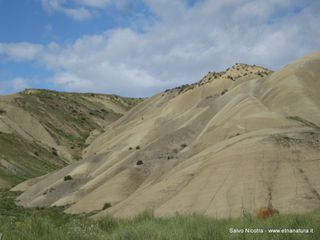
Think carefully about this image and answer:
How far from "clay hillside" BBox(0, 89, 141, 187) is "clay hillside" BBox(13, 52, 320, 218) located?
2242cm

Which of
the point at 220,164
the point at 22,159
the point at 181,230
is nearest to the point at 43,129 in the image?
the point at 22,159

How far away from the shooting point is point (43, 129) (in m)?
141

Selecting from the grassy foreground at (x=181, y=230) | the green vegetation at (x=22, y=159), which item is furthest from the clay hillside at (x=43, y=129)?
the grassy foreground at (x=181, y=230)

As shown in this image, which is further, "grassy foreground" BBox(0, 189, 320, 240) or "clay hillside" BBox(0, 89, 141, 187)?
"clay hillside" BBox(0, 89, 141, 187)

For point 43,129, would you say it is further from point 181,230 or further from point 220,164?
point 181,230

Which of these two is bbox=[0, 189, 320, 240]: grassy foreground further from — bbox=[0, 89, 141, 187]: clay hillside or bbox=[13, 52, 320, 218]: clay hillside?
bbox=[0, 89, 141, 187]: clay hillside

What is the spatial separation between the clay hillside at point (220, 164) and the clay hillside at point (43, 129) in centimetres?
2242

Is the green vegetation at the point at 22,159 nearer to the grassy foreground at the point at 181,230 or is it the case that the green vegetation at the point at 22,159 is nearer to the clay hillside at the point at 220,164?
the clay hillside at the point at 220,164

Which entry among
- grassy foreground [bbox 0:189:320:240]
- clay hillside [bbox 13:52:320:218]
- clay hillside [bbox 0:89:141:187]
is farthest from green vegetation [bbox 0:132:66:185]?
grassy foreground [bbox 0:189:320:240]

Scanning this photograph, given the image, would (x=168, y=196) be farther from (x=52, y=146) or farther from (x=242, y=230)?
(x=52, y=146)

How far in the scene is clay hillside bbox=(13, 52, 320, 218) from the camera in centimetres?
3472

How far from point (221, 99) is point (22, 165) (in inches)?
1687

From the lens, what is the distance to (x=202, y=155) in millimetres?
49625

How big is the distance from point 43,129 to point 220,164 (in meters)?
105
